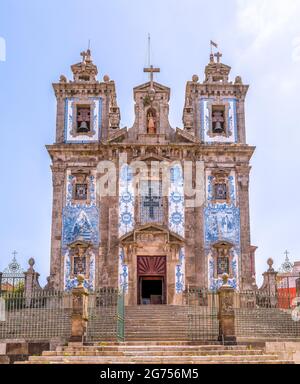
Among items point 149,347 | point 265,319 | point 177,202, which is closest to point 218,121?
point 177,202

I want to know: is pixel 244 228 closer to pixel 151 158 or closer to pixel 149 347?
pixel 151 158

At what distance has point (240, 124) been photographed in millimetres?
30750

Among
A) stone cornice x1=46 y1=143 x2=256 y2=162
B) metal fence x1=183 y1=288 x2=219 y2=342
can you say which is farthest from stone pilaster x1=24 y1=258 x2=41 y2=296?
metal fence x1=183 y1=288 x2=219 y2=342

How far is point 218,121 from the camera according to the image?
30.9 metres

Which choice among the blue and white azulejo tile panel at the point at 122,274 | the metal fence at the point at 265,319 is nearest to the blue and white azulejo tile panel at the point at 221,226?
the metal fence at the point at 265,319

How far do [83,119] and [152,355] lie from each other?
56.5 ft

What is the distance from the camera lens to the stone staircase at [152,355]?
14.7 metres

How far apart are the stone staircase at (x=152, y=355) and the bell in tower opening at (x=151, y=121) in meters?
14.4

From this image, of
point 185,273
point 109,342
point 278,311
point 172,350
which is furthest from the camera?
point 185,273

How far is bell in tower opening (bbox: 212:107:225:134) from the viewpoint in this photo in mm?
30672

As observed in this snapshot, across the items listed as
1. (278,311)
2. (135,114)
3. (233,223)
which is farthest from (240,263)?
(135,114)

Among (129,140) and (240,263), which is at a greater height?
(129,140)
